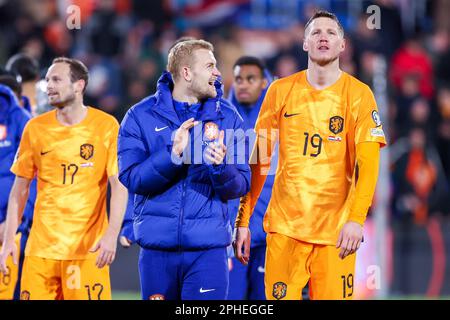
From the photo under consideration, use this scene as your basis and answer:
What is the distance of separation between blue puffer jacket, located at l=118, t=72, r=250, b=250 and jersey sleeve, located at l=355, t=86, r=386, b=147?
0.67 meters

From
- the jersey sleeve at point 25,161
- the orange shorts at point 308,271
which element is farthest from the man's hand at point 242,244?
the jersey sleeve at point 25,161

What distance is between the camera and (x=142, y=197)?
6.38 metres

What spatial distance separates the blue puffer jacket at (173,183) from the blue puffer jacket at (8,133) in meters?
1.87

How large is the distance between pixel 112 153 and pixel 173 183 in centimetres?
112

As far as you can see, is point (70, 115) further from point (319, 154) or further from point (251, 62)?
point (319, 154)

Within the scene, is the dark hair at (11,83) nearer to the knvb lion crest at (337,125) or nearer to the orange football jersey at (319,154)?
the orange football jersey at (319,154)

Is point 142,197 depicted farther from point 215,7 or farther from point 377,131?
point 215,7

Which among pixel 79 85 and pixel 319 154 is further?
pixel 79 85

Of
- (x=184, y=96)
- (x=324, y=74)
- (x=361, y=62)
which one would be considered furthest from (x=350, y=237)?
(x=361, y=62)

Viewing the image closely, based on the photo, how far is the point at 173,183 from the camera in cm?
629

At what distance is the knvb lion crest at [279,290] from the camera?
6391 mm

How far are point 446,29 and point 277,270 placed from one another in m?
9.64

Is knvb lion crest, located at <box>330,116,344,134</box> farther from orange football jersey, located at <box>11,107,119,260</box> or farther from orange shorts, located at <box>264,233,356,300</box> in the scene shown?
orange football jersey, located at <box>11,107,119,260</box>

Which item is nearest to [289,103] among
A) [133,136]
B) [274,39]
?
[133,136]
